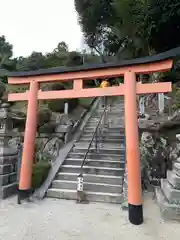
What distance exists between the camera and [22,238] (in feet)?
Answer: 10.3

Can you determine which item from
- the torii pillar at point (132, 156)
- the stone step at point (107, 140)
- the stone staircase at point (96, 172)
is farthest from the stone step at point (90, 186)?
the stone step at point (107, 140)

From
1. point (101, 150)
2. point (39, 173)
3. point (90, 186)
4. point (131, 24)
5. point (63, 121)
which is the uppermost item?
point (131, 24)

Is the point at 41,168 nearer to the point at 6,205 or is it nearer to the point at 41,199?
the point at 41,199

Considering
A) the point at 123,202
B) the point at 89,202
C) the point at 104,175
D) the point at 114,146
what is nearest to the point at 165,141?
the point at 114,146

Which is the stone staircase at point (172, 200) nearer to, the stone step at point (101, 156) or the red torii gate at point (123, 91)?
the red torii gate at point (123, 91)

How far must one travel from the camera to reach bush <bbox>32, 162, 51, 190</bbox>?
5.36 m

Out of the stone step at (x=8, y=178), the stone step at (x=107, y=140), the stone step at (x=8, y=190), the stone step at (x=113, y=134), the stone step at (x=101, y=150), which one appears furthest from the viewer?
the stone step at (x=113, y=134)

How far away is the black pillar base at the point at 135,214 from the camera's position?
3.73 metres

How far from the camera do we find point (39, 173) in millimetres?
5461

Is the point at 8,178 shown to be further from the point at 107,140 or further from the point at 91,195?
the point at 107,140

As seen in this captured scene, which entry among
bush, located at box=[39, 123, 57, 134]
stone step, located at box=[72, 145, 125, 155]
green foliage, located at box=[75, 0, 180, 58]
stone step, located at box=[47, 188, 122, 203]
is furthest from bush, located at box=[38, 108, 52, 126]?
green foliage, located at box=[75, 0, 180, 58]

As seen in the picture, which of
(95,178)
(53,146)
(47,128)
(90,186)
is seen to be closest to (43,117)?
(47,128)

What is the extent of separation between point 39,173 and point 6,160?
3.16 feet

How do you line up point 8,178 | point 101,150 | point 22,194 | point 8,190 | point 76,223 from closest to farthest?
1. point 76,223
2. point 22,194
3. point 8,190
4. point 8,178
5. point 101,150
